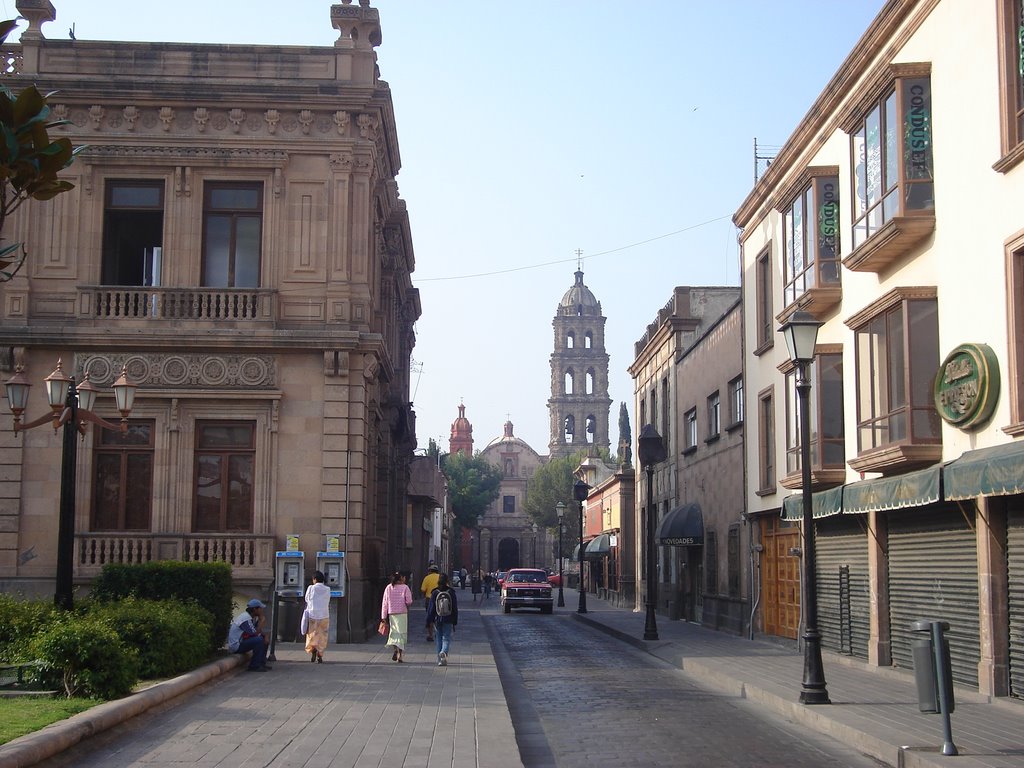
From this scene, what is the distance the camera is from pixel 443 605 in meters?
20.5

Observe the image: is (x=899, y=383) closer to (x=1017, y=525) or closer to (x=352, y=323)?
(x=1017, y=525)

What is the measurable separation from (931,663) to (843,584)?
1108cm

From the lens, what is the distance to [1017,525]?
1472 cm

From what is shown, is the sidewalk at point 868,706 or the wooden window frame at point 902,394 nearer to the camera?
the sidewalk at point 868,706

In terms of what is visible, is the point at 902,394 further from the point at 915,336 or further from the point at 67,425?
Result: the point at 67,425

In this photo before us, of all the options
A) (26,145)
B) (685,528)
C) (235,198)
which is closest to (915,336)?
(26,145)

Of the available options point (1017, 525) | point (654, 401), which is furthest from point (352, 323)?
point (654, 401)

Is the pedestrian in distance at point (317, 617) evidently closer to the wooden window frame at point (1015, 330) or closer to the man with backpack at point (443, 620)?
the man with backpack at point (443, 620)

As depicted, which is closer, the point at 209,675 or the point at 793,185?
Result: the point at 209,675

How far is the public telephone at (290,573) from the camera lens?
77.7ft

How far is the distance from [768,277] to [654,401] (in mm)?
17574

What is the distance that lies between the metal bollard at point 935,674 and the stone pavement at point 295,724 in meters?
3.79

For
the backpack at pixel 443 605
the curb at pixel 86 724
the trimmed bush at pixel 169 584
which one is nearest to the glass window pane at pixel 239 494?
the trimmed bush at pixel 169 584

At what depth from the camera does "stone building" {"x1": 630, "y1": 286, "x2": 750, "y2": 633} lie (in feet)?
99.6
